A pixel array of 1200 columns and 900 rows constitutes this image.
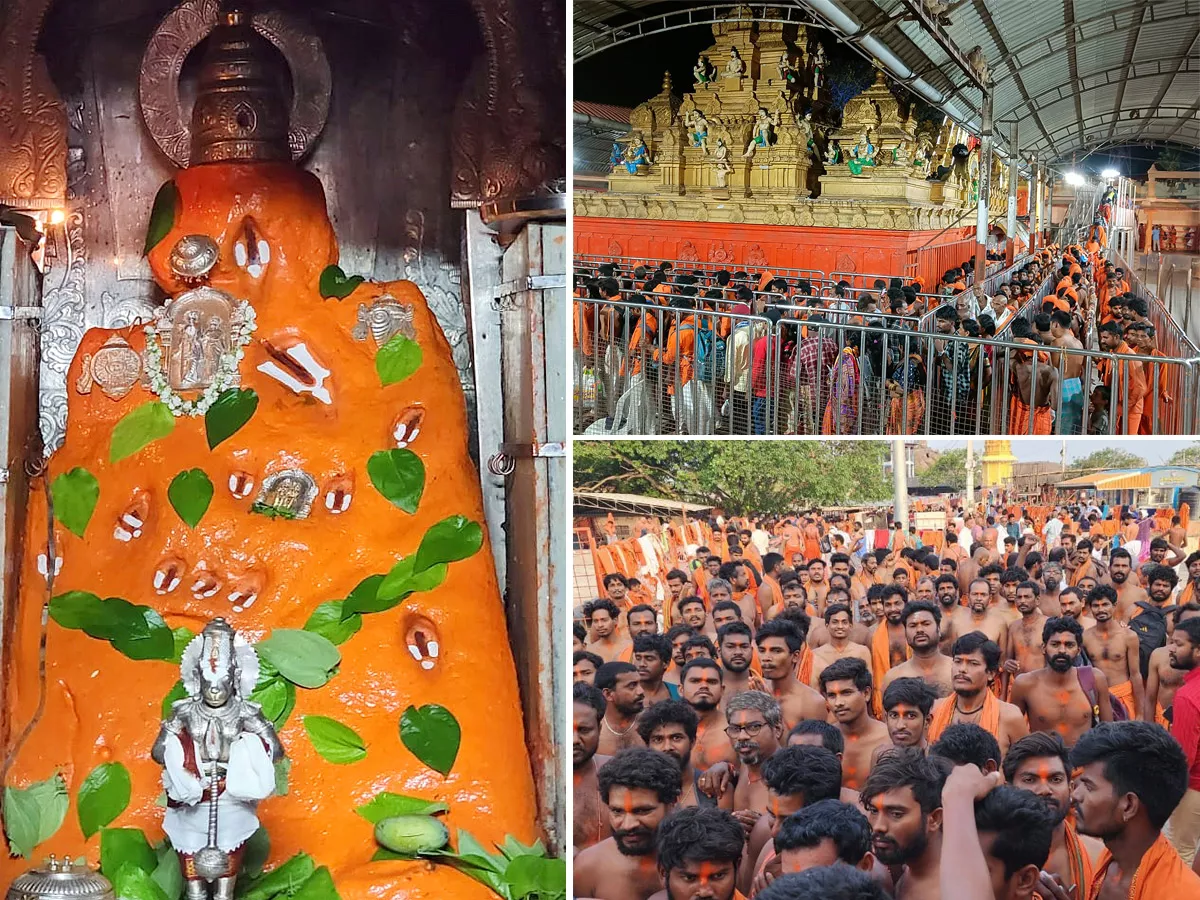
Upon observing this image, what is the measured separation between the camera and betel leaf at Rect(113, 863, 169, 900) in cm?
359

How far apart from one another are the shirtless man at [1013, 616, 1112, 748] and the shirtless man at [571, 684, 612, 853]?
128 centimetres

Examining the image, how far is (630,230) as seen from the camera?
3451 millimetres

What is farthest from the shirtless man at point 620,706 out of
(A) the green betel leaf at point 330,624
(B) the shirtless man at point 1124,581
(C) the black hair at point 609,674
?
(B) the shirtless man at point 1124,581

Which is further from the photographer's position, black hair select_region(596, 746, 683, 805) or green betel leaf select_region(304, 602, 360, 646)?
black hair select_region(596, 746, 683, 805)

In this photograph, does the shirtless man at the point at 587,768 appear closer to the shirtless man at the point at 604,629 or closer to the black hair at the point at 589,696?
the black hair at the point at 589,696

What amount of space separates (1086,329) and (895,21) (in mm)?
1064

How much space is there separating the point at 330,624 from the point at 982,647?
6.40ft

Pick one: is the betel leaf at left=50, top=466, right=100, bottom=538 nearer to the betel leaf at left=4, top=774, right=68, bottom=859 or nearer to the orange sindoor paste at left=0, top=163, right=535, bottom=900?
the orange sindoor paste at left=0, top=163, right=535, bottom=900

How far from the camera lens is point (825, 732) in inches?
153

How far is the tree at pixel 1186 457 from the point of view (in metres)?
3.69

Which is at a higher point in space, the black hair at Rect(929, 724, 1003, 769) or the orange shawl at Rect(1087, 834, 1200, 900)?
the black hair at Rect(929, 724, 1003, 769)

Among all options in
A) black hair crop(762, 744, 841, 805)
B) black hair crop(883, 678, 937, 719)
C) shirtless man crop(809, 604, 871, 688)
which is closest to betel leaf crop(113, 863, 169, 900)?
black hair crop(762, 744, 841, 805)

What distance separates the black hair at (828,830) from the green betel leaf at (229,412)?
79.2 inches

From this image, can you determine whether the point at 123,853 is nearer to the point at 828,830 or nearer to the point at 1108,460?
the point at 828,830
